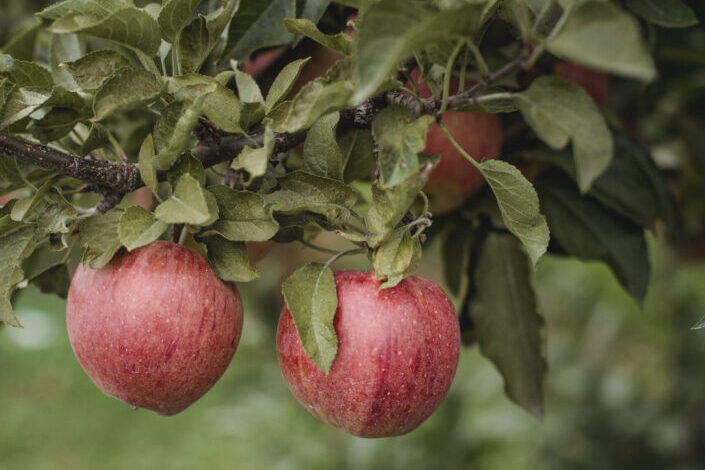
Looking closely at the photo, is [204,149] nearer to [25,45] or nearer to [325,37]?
[325,37]

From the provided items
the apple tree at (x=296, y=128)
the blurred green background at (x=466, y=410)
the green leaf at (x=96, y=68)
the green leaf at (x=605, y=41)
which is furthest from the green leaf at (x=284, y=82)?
the blurred green background at (x=466, y=410)

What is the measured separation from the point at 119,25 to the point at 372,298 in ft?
0.88

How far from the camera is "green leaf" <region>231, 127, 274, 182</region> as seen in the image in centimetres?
48

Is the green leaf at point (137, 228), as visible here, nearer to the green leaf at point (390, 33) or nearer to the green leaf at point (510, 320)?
the green leaf at point (390, 33)

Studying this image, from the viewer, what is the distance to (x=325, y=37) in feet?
1.69

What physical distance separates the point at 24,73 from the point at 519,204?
0.40 meters

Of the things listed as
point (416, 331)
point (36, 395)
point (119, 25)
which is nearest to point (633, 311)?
point (416, 331)

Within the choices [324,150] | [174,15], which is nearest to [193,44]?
[174,15]

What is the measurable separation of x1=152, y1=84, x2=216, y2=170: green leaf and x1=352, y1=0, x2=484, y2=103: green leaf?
134mm

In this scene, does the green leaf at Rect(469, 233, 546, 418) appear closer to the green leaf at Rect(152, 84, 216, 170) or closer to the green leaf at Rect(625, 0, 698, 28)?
the green leaf at Rect(625, 0, 698, 28)

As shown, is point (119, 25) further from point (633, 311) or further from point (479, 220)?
point (633, 311)

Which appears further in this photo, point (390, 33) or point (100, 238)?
point (100, 238)

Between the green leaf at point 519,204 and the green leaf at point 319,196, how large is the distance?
105mm

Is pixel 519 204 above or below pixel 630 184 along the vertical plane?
above
